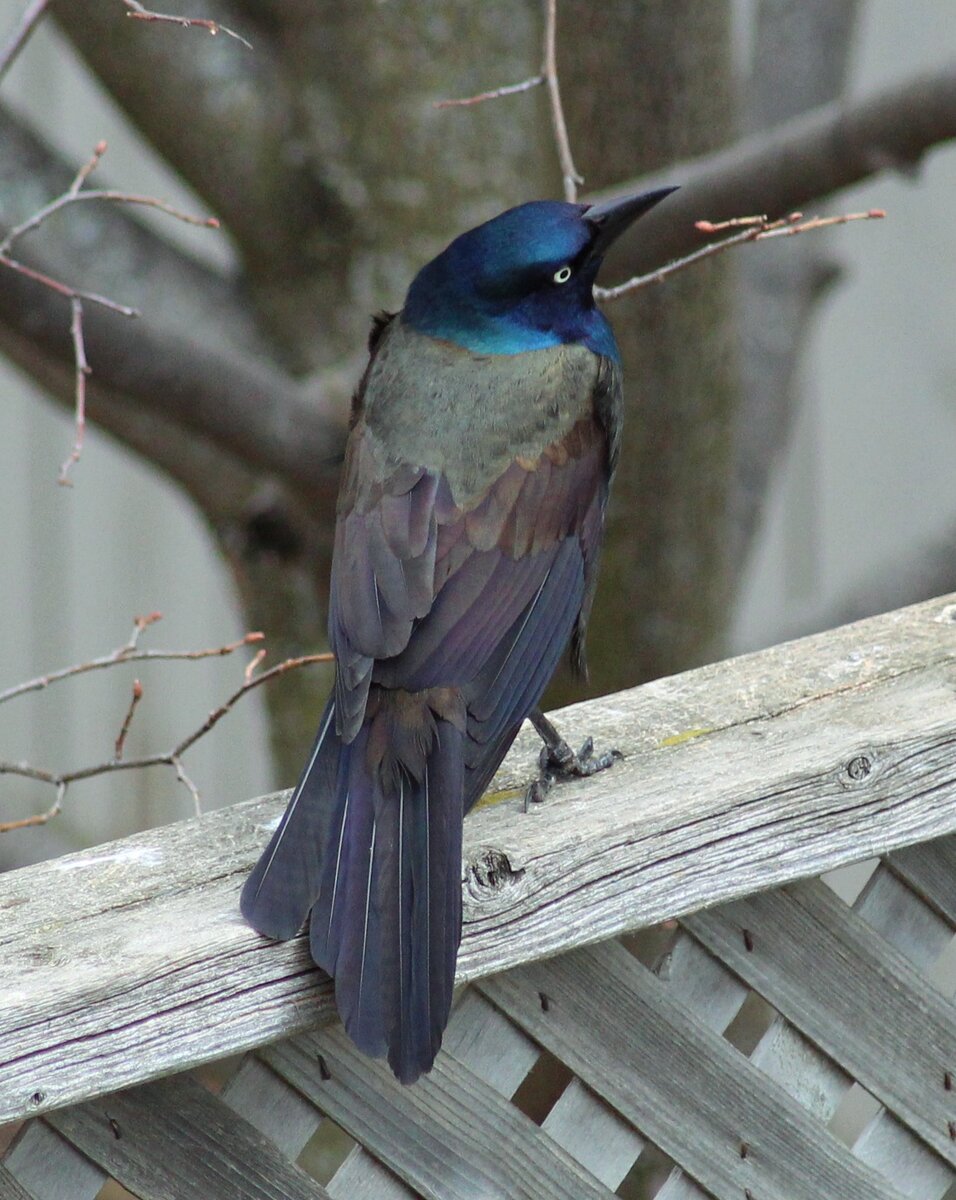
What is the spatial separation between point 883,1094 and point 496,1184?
0.47 meters

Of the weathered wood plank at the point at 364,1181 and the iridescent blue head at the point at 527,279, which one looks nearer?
the weathered wood plank at the point at 364,1181

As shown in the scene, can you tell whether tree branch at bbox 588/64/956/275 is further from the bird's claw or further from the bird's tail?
the bird's tail

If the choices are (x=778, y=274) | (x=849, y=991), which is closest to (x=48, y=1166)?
(x=849, y=991)

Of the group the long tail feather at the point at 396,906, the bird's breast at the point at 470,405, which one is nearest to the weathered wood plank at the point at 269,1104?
the long tail feather at the point at 396,906

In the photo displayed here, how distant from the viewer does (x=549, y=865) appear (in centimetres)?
158

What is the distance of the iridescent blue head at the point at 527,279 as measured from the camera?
2.28 metres

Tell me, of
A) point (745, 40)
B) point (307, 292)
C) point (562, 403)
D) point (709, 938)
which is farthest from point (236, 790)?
point (709, 938)

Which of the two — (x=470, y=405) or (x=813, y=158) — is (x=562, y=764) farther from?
(x=813, y=158)

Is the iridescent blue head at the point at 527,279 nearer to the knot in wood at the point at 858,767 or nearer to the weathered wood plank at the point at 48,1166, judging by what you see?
the knot in wood at the point at 858,767

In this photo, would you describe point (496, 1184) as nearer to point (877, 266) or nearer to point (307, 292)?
point (307, 292)

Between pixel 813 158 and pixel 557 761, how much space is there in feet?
5.16

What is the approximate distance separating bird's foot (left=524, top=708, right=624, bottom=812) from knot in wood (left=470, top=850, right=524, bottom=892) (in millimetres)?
215

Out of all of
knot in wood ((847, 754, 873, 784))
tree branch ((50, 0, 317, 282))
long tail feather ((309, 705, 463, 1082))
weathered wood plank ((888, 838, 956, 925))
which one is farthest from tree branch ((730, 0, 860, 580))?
long tail feather ((309, 705, 463, 1082))

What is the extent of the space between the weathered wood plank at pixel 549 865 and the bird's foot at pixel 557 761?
0.10ft
